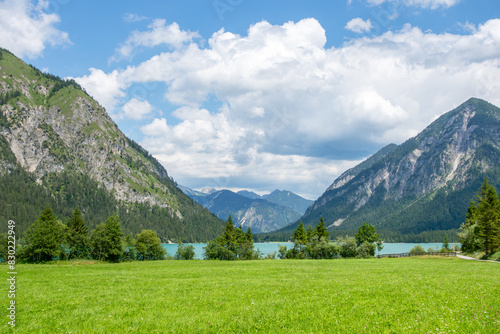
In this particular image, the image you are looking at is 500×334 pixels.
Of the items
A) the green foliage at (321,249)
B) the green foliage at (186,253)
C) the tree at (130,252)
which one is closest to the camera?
the tree at (130,252)

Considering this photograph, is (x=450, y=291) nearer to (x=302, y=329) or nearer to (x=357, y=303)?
(x=357, y=303)

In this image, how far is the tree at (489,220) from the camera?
64250mm

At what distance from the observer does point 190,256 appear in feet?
352

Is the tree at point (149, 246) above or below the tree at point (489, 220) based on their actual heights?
below

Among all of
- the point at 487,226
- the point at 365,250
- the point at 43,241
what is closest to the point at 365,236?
the point at 365,250

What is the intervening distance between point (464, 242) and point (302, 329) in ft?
303

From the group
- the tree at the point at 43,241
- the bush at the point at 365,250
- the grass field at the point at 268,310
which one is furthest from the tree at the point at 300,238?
the grass field at the point at 268,310

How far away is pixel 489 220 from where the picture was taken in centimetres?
6544

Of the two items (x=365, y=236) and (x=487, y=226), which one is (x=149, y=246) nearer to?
(x=365, y=236)

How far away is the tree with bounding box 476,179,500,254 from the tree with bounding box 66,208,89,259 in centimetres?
10354

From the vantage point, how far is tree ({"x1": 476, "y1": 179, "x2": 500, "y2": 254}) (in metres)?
64.2

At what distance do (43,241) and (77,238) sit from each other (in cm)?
1837

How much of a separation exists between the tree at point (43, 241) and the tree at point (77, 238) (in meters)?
12.8

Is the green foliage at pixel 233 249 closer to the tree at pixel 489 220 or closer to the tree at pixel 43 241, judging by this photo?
the tree at pixel 43 241
